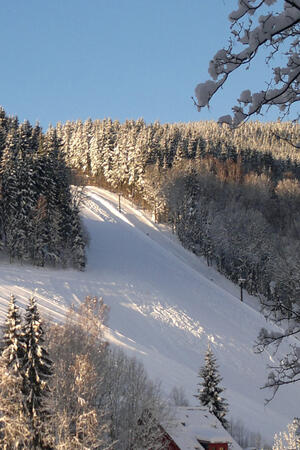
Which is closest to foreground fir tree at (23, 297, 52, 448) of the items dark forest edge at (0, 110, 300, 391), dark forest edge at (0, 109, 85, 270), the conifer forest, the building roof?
the conifer forest

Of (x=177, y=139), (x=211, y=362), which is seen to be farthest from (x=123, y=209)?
(x=211, y=362)

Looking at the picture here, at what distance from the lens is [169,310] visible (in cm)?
4769

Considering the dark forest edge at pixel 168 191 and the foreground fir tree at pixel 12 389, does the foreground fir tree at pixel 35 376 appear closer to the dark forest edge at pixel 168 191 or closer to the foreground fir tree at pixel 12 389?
the foreground fir tree at pixel 12 389

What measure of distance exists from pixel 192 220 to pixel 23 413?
58071 mm

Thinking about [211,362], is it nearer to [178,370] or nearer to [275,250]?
[178,370]

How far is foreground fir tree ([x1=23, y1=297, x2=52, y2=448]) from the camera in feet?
55.5

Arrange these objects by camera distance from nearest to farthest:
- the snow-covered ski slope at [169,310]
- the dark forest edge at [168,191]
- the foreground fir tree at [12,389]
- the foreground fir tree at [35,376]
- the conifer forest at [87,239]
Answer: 1. the foreground fir tree at [12,389]
2. the conifer forest at [87,239]
3. the foreground fir tree at [35,376]
4. the snow-covered ski slope at [169,310]
5. the dark forest edge at [168,191]

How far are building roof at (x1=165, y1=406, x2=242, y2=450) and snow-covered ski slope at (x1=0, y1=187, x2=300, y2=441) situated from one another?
5.89 m

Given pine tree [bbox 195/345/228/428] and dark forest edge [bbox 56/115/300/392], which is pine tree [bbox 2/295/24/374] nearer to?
pine tree [bbox 195/345/228/428]

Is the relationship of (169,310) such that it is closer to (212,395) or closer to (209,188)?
(212,395)

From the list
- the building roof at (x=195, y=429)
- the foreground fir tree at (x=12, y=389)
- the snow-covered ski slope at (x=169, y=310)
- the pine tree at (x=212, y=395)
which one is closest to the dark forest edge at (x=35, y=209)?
→ the snow-covered ski slope at (x=169, y=310)

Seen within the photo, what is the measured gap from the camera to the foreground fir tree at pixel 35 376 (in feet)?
55.5

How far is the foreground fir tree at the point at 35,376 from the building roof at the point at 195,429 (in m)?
7.51

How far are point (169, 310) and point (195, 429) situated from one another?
79.3 ft
